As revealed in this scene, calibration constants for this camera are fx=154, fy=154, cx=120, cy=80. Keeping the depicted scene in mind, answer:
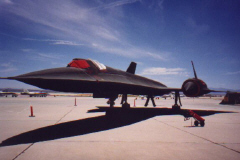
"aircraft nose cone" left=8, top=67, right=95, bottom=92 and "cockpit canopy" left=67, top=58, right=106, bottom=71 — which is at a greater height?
"cockpit canopy" left=67, top=58, right=106, bottom=71

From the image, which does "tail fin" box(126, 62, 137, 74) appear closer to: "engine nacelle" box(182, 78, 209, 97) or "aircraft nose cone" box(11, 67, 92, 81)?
"engine nacelle" box(182, 78, 209, 97)

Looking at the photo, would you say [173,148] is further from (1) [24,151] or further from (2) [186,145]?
(1) [24,151]

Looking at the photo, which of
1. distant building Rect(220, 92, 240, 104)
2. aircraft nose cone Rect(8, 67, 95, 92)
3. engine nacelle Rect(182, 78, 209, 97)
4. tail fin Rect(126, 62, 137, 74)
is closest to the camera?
aircraft nose cone Rect(8, 67, 95, 92)

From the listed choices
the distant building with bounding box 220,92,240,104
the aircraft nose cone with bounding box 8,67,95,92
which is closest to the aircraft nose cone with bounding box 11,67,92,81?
the aircraft nose cone with bounding box 8,67,95,92

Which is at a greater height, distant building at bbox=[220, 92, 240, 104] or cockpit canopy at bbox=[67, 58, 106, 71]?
cockpit canopy at bbox=[67, 58, 106, 71]

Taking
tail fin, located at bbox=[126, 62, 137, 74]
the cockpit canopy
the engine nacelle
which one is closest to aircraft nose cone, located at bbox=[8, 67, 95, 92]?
the cockpit canopy

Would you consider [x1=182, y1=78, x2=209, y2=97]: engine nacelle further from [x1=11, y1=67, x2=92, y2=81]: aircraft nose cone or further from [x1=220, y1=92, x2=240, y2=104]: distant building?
[x1=220, y1=92, x2=240, y2=104]: distant building

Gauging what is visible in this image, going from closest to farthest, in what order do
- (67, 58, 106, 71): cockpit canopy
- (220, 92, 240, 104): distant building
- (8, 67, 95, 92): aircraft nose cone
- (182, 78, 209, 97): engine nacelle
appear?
1. (8, 67, 95, 92): aircraft nose cone
2. (67, 58, 106, 71): cockpit canopy
3. (182, 78, 209, 97): engine nacelle
4. (220, 92, 240, 104): distant building

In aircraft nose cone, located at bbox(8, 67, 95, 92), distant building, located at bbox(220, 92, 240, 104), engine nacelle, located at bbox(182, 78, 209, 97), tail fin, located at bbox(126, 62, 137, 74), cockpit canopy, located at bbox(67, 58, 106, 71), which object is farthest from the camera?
distant building, located at bbox(220, 92, 240, 104)

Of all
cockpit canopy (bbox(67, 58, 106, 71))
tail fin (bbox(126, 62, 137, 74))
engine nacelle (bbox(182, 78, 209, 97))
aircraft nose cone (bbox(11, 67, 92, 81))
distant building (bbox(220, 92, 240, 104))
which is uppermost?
tail fin (bbox(126, 62, 137, 74))

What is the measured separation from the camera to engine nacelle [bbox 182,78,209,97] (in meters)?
9.73

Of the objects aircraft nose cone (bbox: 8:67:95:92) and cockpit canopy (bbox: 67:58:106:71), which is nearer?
aircraft nose cone (bbox: 8:67:95:92)

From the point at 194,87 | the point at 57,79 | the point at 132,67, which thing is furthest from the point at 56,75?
the point at 132,67

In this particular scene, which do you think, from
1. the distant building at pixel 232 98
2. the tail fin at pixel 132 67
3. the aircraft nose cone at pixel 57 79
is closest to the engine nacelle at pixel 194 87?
the tail fin at pixel 132 67
